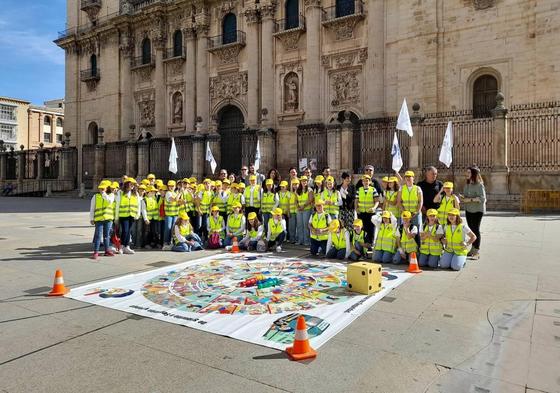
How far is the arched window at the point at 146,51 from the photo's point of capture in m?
32.6

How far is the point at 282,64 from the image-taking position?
26.0 m

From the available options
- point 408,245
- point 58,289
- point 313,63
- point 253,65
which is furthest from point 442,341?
point 253,65

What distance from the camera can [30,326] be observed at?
4.79 meters

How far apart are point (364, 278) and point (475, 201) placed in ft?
13.2

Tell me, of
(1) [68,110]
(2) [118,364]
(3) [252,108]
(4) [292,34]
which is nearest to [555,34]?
(4) [292,34]

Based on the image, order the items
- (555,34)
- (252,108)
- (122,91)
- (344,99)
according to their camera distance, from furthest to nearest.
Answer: (122,91) < (252,108) < (344,99) < (555,34)

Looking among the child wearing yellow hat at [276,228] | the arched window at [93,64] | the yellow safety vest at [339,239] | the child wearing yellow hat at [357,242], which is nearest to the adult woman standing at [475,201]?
the child wearing yellow hat at [357,242]

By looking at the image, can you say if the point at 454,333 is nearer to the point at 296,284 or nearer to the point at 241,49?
the point at 296,284

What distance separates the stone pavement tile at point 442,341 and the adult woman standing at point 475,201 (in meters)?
4.25

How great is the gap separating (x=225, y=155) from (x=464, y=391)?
83.3 feet

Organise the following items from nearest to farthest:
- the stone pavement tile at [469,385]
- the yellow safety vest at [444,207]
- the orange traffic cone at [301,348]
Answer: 1. the stone pavement tile at [469,385]
2. the orange traffic cone at [301,348]
3. the yellow safety vest at [444,207]

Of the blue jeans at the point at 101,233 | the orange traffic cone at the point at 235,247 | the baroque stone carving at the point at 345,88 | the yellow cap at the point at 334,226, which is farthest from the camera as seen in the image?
the baroque stone carving at the point at 345,88

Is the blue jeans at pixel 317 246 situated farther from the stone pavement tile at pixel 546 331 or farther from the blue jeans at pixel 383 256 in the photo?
the stone pavement tile at pixel 546 331

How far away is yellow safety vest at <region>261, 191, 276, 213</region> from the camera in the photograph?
424 inches
